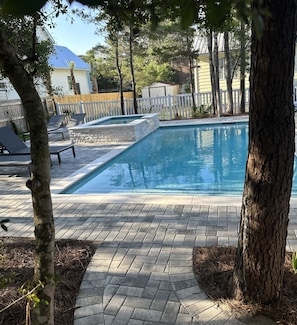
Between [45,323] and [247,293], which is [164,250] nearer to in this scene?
[247,293]

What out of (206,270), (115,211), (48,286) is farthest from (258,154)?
(115,211)

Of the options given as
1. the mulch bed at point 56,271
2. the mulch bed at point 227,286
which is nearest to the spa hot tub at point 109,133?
the mulch bed at point 56,271

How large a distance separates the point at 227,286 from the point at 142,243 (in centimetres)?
110

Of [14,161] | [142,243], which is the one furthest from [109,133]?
[142,243]

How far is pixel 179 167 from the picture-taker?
7766 millimetres

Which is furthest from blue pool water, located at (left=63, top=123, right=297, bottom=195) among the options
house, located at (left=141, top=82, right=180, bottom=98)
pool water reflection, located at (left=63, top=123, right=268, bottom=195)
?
house, located at (left=141, top=82, right=180, bottom=98)

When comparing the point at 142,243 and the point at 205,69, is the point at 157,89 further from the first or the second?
the point at 142,243

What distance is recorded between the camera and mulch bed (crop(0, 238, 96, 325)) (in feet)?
7.65

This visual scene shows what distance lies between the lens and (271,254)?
6.93 feet

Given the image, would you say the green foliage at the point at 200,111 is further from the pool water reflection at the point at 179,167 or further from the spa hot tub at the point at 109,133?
the spa hot tub at the point at 109,133

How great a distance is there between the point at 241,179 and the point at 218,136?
183 inches

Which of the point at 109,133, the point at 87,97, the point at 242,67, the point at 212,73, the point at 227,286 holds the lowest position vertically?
the point at 227,286

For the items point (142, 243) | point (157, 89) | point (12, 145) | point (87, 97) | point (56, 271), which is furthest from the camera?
point (157, 89)

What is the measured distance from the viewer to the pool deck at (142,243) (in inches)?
89.3
